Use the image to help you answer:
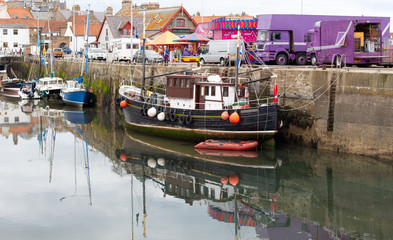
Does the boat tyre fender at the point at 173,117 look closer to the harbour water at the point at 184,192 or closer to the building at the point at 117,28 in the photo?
the harbour water at the point at 184,192


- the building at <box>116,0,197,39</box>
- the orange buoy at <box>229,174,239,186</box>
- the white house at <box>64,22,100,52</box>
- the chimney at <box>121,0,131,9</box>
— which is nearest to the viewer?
the orange buoy at <box>229,174,239,186</box>

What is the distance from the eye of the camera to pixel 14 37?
260ft

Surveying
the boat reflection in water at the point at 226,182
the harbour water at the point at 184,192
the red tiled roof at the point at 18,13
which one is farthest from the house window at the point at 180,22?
the red tiled roof at the point at 18,13

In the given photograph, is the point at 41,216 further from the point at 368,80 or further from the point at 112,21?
the point at 112,21

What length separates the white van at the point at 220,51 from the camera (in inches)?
1187

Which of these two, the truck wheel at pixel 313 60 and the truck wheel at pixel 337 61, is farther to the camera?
the truck wheel at pixel 313 60

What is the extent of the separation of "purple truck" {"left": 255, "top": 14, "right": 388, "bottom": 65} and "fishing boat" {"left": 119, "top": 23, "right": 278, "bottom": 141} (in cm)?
456

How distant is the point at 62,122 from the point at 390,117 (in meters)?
20.2

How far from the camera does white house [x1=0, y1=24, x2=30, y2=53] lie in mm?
77812

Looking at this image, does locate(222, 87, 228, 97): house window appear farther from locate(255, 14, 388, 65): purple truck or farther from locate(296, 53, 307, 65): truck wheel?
locate(296, 53, 307, 65): truck wheel

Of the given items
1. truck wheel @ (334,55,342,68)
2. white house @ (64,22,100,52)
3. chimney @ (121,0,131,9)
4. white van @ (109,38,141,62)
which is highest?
chimney @ (121,0,131,9)

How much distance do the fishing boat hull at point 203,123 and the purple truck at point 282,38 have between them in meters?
7.51

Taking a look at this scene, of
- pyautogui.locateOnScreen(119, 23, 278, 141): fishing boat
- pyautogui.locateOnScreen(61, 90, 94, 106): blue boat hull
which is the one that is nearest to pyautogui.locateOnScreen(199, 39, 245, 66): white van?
pyautogui.locateOnScreen(119, 23, 278, 141): fishing boat

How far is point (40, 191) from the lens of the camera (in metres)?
17.7
